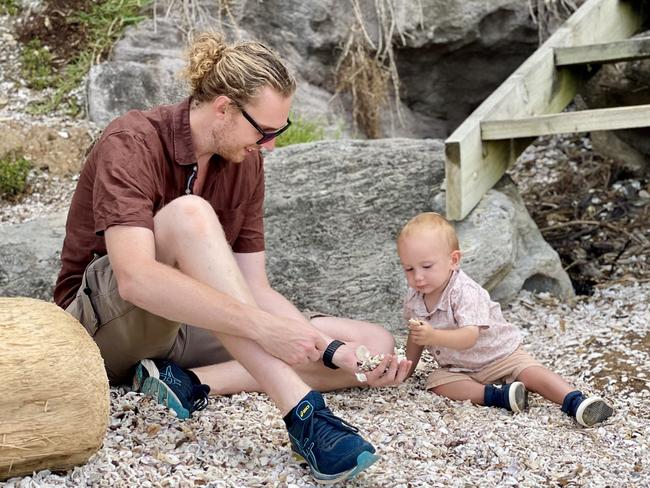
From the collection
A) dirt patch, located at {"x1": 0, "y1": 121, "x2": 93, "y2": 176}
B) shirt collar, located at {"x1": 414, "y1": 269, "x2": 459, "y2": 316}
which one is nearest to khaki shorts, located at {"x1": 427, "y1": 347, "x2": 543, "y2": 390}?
shirt collar, located at {"x1": 414, "y1": 269, "x2": 459, "y2": 316}

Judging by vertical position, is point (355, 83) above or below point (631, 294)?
above

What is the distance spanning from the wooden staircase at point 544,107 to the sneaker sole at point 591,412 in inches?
47.3

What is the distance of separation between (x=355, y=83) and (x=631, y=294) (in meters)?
2.34

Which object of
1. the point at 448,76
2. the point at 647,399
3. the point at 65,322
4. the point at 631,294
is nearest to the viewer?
the point at 65,322

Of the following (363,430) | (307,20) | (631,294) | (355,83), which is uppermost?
(307,20)

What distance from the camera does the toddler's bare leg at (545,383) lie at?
3078 mm

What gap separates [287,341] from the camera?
240 centimetres

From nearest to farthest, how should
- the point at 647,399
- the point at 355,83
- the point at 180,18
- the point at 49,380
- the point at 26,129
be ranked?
1. the point at 49,380
2. the point at 647,399
3. the point at 26,129
4. the point at 180,18
5. the point at 355,83

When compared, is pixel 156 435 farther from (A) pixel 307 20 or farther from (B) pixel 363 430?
(A) pixel 307 20

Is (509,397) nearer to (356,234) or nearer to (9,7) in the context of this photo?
(356,234)

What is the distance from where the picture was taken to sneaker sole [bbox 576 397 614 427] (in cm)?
293

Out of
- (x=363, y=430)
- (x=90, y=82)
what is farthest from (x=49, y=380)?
(x=90, y=82)

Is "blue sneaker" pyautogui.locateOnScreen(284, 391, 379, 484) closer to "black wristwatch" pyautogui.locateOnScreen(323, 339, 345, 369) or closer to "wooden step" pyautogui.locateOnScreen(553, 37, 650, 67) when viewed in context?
"black wristwatch" pyautogui.locateOnScreen(323, 339, 345, 369)

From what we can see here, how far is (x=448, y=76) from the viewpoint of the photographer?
→ 6.16 m
